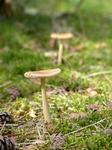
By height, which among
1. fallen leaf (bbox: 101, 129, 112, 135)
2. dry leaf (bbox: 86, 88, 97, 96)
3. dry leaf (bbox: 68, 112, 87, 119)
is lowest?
fallen leaf (bbox: 101, 129, 112, 135)

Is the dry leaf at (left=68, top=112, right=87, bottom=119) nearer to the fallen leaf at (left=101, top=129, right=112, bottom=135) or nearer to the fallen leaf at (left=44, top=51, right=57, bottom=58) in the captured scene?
the fallen leaf at (left=101, top=129, right=112, bottom=135)

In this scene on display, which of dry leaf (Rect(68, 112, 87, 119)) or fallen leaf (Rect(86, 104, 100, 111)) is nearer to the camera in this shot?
dry leaf (Rect(68, 112, 87, 119))

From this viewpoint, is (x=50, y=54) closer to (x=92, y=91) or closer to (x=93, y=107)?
(x=92, y=91)

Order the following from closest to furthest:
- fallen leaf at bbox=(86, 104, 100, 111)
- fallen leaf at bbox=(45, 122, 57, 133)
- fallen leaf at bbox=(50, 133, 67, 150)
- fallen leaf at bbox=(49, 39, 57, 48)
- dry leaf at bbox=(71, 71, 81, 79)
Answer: fallen leaf at bbox=(50, 133, 67, 150) < fallen leaf at bbox=(45, 122, 57, 133) < fallen leaf at bbox=(86, 104, 100, 111) < dry leaf at bbox=(71, 71, 81, 79) < fallen leaf at bbox=(49, 39, 57, 48)

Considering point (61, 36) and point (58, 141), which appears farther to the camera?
point (61, 36)

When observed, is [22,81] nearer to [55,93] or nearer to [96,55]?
[55,93]

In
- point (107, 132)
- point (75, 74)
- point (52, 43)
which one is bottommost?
point (107, 132)

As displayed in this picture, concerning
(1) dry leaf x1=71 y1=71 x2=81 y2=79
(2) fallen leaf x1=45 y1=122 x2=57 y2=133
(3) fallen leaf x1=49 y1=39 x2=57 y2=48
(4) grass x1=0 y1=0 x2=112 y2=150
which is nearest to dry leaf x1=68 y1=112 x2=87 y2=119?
(4) grass x1=0 y1=0 x2=112 y2=150

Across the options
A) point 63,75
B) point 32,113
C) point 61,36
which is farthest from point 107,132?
point 61,36
